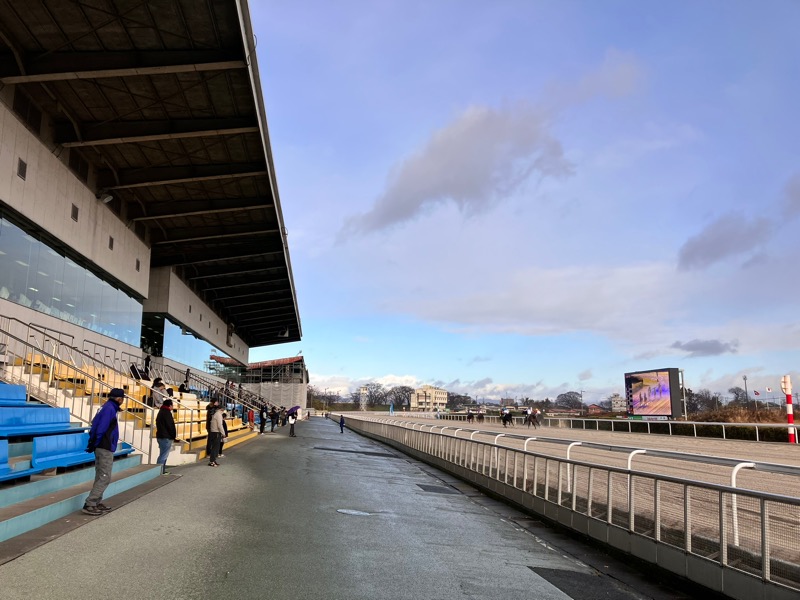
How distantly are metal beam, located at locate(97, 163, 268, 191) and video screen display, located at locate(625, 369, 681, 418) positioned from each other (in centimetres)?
3976

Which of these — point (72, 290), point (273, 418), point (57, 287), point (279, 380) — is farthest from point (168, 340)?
point (279, 380)

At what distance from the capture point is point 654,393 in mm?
52000

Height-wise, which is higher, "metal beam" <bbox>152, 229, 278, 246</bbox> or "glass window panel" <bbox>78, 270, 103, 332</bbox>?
"metal beam" <bbox>152, 229, 278, 246</bbox>

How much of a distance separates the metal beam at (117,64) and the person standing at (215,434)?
1056 centimetres

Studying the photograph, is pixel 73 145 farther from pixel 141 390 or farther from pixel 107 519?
pixel 107 519

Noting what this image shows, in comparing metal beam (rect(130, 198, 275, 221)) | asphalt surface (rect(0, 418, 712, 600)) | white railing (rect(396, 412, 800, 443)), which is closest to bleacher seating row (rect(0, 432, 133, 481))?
asphalt surface (rect(0, 418, 712, 600))

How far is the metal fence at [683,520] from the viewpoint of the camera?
5457 millimetres

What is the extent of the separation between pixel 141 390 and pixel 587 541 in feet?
56.0

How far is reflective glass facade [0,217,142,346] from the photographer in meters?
19.3

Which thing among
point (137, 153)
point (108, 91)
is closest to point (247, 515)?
point (108, 91)

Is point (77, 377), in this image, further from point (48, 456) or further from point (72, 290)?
point (72, 290)

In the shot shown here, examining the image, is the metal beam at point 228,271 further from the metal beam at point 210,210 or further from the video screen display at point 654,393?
the video screen display at point 654,393

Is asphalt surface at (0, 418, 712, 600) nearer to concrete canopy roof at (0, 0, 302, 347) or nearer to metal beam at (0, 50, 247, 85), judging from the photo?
metal beam at (0, 50, 247, 85)

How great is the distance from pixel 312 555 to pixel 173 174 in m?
23.1
